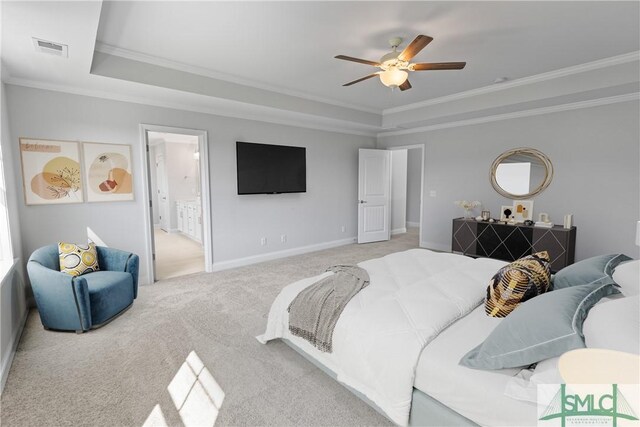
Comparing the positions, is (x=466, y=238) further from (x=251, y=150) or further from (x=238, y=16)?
(x=238, y=16)

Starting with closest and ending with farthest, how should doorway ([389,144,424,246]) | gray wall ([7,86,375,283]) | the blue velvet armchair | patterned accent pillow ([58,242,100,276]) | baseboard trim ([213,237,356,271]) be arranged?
the blue velvet armchair < patterned accent pillow ([58,242,100,276]) < gray wall ([7,86,375,283]) < baseboard trim ([213,237,356,271]) < doorway ([389,144,424,246])

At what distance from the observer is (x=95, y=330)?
2.86 metres

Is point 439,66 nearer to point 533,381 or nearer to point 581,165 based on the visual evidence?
point 533,381

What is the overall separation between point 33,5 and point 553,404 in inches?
133

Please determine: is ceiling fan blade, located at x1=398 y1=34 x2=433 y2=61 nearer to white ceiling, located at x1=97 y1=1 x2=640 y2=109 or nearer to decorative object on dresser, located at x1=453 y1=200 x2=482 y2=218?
white ceiling, located at x1=97 y1=1 x2=640 y2=109

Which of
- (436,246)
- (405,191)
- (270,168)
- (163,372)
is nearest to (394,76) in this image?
(270,168)

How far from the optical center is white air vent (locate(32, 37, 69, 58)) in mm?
2402

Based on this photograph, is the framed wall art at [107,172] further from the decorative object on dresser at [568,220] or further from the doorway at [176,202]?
the decorative object on dresser at [568,220]

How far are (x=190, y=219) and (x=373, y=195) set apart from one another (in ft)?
13.7

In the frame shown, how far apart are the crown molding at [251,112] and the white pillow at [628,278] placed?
4.06 m

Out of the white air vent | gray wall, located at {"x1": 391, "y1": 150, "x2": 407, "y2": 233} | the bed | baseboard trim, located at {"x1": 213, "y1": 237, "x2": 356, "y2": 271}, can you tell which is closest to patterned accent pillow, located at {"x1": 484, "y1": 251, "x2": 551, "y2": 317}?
the bed

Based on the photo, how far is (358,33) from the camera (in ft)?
9.30

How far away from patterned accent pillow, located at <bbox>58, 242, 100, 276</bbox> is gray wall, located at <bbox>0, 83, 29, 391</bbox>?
35 cm

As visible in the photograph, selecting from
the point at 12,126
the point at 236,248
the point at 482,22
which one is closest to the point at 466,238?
the point at 482,22
